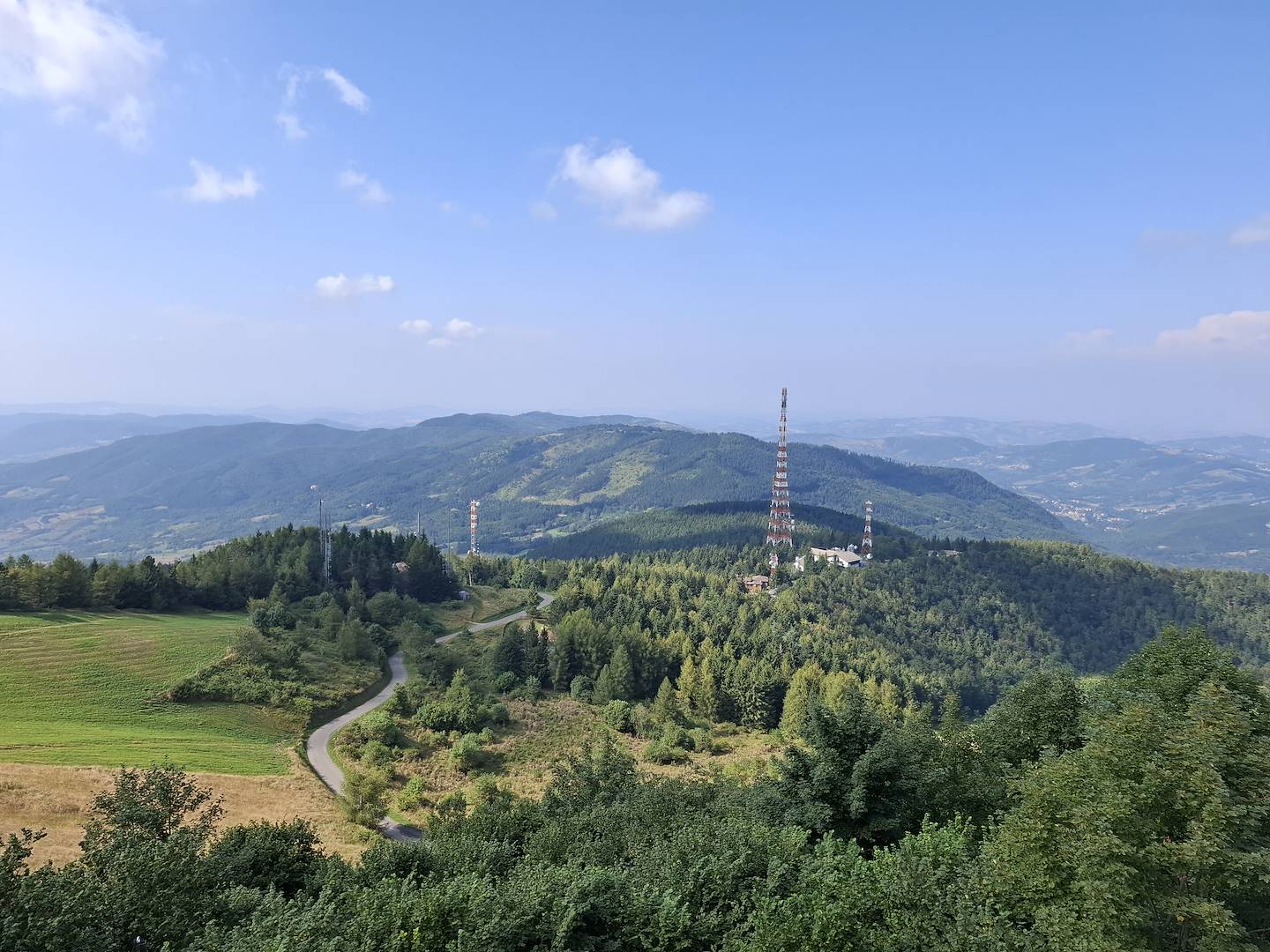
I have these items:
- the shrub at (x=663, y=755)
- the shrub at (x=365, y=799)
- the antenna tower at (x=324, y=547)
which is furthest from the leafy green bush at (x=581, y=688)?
the antenna tower at (x=324, y=547)

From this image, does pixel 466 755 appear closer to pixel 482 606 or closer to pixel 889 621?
pixel 482 606

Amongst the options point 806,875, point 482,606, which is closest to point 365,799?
point 806,875

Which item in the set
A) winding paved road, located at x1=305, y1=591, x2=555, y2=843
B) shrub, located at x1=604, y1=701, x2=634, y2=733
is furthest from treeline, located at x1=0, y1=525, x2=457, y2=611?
shrub, located at x1=604, y1=701, x2=634, y2=733

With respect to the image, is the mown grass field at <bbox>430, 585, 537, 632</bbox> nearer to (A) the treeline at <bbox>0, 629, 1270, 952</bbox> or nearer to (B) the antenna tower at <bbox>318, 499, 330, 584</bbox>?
(B) the antenna tower at <bbox>318, 499, 330, 584</bbox>

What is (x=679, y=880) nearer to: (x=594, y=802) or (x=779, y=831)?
(x=779, y=831)

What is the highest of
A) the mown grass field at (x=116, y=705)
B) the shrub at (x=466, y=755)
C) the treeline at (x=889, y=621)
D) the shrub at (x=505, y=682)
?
the mown grass field at (x=116, y=705)

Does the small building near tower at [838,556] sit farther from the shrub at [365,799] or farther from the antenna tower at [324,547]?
the shrub at [365,799]
